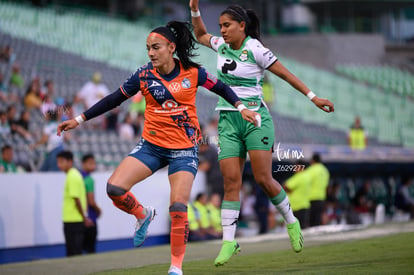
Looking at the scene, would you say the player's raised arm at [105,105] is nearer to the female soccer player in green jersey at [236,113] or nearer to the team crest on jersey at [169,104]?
the team crest on jersey at [169,104]

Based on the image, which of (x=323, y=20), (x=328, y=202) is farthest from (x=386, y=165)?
(x=323, y=20)

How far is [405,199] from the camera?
2645cm

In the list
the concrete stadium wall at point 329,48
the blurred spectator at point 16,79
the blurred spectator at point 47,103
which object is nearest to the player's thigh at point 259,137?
the blurred spectator at point 47,103

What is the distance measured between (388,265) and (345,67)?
1360 inches

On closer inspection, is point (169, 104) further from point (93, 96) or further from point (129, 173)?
point (93, 96)

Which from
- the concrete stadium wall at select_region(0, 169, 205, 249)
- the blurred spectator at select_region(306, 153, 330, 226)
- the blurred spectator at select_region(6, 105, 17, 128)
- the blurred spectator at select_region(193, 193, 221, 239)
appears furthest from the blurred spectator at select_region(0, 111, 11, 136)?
the blurred spectator at select_region(306, 153, 330, 226)

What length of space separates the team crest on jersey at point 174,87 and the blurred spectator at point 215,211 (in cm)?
977

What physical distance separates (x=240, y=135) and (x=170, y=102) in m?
1.11

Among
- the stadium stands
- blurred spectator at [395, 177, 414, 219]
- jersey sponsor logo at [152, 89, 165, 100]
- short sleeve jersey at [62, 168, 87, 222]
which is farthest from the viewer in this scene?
blurred spectator at [395, 177, 414, 219]

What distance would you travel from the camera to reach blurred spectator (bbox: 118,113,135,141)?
18906 millimetres

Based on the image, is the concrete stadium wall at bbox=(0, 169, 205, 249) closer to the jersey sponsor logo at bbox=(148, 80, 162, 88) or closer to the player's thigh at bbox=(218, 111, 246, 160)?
the player's thigh at bbox=(218, 111, 246, 160)

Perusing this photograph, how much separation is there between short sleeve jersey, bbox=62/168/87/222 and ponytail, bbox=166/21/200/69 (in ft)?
17.2

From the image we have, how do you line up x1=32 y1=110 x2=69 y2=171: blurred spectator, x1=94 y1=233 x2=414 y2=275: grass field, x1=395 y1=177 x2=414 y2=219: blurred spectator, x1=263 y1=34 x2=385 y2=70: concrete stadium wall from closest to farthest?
x1=94 y1=233 x2=414 y2=275: grass field, x1=32 y1=110 x2=69 y2=171: blurred spectator, x1=395 y1=177 x2=414 y2=219: blurred spectator, x1=263 y1=34 x2=385 y2=70: concrete stadium wall

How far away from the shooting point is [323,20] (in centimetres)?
4703
